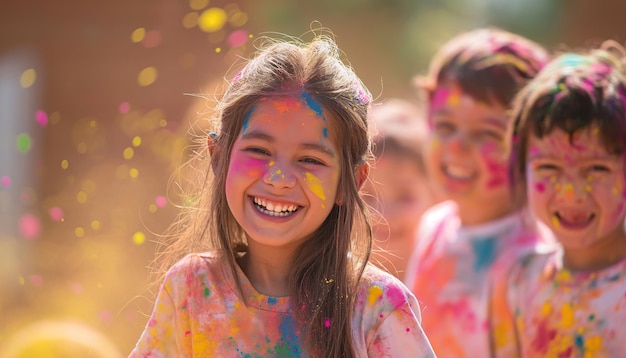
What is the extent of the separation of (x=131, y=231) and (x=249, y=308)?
2460 mm

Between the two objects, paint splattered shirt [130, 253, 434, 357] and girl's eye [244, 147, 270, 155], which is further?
girl's eye [244, 147, 270, 155]

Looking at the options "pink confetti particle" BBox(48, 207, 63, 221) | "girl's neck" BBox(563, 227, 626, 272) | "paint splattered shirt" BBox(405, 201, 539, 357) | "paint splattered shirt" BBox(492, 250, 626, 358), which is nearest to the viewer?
"paint splattered shirt" BBox(492, 250, 626, 358)

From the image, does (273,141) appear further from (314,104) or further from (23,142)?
(23,142)

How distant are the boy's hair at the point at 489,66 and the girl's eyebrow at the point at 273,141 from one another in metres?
1.48

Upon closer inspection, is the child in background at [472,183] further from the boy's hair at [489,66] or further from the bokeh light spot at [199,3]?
the bokeh light spot at [199,3]

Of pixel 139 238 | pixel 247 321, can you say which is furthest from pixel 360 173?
pixel 139 238

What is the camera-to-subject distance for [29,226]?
6898 mm

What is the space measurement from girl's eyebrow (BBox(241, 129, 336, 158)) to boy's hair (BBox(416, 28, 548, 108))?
1485mm

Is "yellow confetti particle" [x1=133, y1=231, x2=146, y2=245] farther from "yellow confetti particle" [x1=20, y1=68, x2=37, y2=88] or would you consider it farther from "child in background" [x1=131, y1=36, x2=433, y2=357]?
"yellow confetti particle" [x1=20, y1=68, x2=37, y2=88]

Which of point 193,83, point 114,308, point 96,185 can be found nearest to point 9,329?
point 114,308

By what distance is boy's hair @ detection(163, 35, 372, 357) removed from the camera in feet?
7.70

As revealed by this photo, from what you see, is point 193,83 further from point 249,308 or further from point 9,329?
point 249,308

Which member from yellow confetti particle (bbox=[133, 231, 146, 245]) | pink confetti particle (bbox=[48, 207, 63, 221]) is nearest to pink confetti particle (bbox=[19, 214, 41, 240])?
pink confetti particle (bbox=[48, 207, 63, 221])

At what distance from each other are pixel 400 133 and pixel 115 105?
11.6 ft
